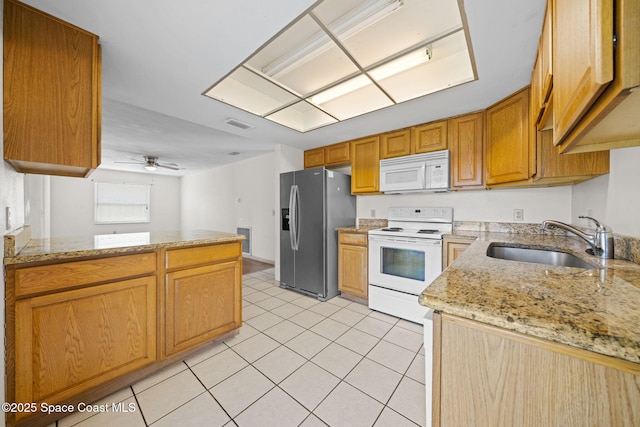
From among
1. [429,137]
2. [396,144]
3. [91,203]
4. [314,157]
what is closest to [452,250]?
[429,137]

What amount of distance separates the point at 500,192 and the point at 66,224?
9131 mm

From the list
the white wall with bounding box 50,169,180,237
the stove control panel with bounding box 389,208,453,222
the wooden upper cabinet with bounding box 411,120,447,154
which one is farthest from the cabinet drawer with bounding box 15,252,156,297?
the white wall with bounding box 50,169,180,237

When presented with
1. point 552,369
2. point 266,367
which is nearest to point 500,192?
point 552,369

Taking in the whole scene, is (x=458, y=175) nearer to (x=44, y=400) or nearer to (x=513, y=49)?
(x=513, y=49)

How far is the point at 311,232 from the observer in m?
3.17

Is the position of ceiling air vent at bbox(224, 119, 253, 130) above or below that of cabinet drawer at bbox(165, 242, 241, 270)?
above

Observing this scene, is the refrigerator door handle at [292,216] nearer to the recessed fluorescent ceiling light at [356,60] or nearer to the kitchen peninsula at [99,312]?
the recessed fluorescent ceiling light at [356,60]

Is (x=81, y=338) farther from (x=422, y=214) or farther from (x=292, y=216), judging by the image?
(x=422, y=214)

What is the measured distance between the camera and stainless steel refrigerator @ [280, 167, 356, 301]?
10.0 feet

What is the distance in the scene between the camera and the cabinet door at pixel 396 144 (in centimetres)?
282

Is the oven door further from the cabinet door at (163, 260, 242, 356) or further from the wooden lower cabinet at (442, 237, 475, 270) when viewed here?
the cabinet door at (163, 260, 242, 356)

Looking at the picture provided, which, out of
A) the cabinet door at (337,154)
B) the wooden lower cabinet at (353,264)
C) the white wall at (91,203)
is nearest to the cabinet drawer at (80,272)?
the wooden lower cabinet at (353,264)

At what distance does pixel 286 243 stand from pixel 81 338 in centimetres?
234

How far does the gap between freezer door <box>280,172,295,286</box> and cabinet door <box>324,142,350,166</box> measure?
0.65m
